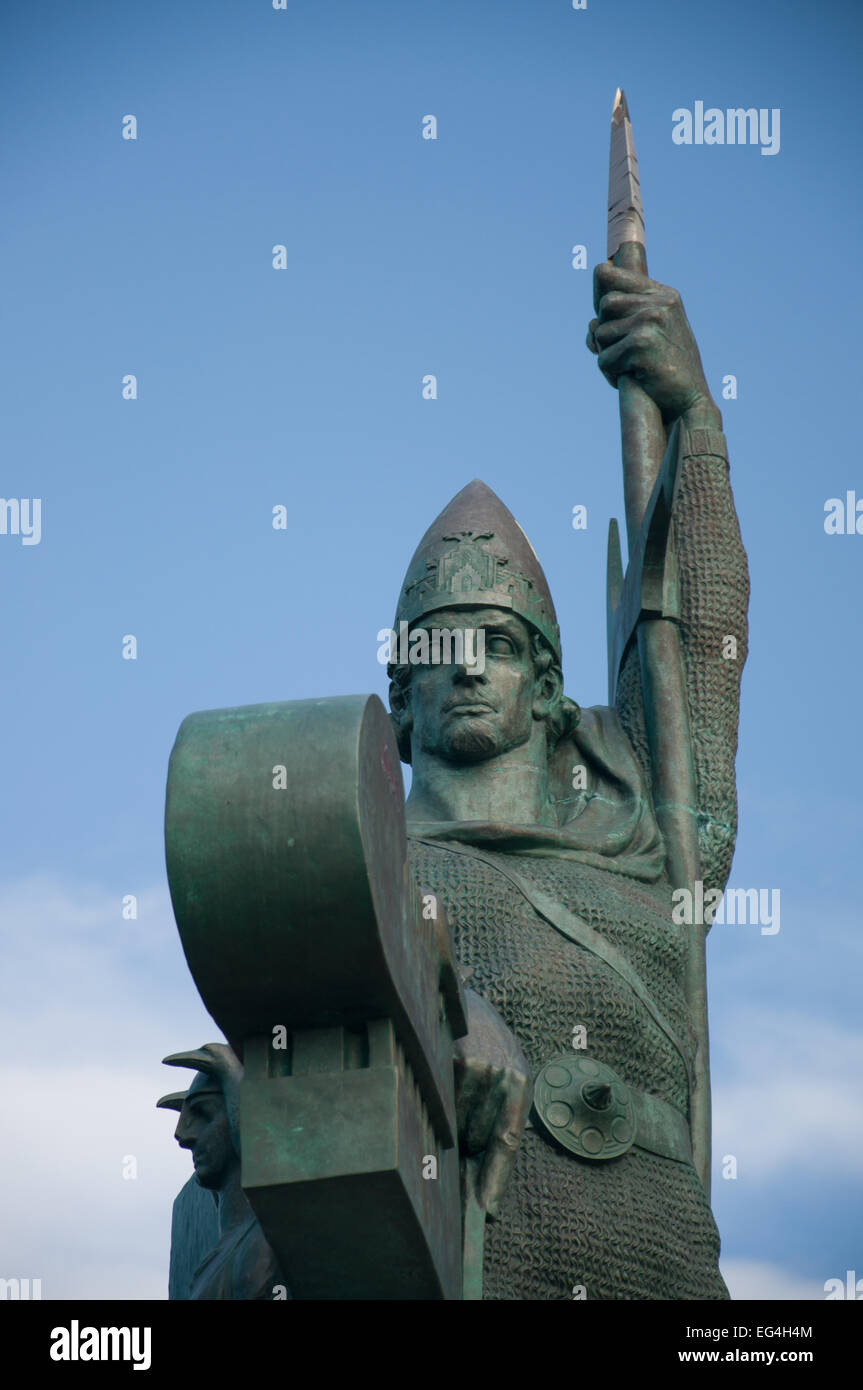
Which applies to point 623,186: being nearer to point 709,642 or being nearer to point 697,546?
point 697,546

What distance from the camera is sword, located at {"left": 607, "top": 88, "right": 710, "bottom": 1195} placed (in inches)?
416

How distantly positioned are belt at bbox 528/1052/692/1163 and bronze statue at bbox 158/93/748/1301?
0.02 m

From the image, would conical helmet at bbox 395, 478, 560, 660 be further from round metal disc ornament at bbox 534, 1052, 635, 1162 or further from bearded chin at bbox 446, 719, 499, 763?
round metal disc ornament at bbox 534, 1052, 635, 1162

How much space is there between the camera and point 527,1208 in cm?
872

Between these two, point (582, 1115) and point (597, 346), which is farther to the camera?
point (597, 346)

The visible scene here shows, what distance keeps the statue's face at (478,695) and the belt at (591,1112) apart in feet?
6.25

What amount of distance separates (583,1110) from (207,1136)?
1661 mm

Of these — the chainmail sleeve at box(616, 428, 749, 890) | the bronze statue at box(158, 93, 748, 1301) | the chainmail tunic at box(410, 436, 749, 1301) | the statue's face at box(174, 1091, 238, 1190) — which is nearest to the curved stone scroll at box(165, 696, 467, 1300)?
the bronze statue at box(158, 93, 748, 1301)

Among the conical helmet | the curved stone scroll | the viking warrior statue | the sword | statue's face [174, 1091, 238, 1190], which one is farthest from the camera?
the conical helmet

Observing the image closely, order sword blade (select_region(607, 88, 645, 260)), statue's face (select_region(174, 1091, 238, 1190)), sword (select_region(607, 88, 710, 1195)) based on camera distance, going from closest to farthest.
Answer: statue's face (select_region(174, 1091, 238, 1190)), sword (select_region(607, 88, 710, 1195)), sword blade (select_region(607, 88, 645, 260))

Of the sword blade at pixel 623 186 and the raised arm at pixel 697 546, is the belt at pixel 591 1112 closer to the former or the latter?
the raised arm at pixel 697 546
